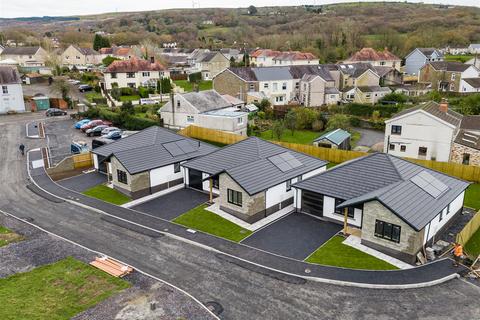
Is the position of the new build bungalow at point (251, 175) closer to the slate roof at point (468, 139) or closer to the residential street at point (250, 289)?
the residential street at point (250, 289)

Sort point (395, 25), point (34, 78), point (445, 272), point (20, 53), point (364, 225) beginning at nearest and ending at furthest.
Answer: point (445, 272), point (364, 225), point (34, 78), point (20, 53), point (395, 25)

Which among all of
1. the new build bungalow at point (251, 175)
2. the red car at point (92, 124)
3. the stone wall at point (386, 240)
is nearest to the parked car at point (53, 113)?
the red car at point (92, 124)

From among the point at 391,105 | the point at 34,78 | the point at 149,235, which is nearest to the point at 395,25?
the point at 391,105

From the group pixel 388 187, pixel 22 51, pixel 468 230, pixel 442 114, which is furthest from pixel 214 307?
pixel 22 51

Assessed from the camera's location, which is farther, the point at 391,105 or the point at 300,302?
the point at 391,105

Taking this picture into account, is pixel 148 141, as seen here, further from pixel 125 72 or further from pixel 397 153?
pixel 125 72

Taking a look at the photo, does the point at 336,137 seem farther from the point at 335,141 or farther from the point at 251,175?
the point at 251,175

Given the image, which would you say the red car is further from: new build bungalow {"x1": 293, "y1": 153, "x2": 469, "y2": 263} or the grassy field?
new build bungalow {"x1": 293, "y1": 153, "x2": 469, "y2": 263}
